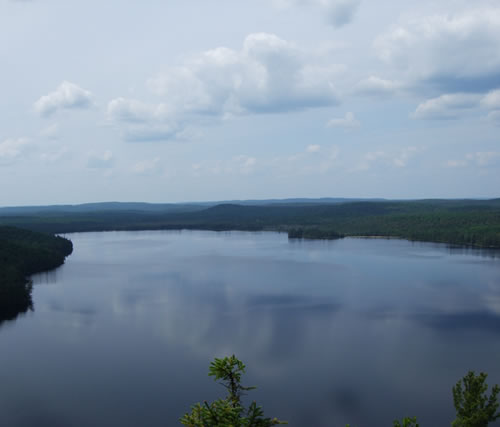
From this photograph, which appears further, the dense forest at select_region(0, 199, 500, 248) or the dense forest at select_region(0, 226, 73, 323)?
the dense forest at select_region(0, 199, 500, 248)

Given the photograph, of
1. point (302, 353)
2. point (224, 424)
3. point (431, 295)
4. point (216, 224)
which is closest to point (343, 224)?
point (216, 224)

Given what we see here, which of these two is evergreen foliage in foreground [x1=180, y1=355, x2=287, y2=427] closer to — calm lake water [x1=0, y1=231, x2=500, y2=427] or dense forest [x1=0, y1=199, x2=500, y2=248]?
calm lake water [x1=0, y1=231, x2=500, y2=427]

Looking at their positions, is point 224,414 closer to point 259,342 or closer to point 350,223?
point 259,342

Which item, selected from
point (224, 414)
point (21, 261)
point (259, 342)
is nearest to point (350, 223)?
point (21, 261)

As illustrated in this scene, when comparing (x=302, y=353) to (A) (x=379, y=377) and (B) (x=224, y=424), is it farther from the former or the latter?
(B) (x=224, y=424)

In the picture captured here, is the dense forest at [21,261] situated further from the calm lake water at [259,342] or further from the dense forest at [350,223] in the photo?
the dense forest at [350,223]

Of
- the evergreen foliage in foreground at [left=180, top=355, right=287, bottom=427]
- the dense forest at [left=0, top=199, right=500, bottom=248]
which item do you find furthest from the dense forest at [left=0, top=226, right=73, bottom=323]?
the dense forest at [left=0, top=199, right=500, bottom=248]
